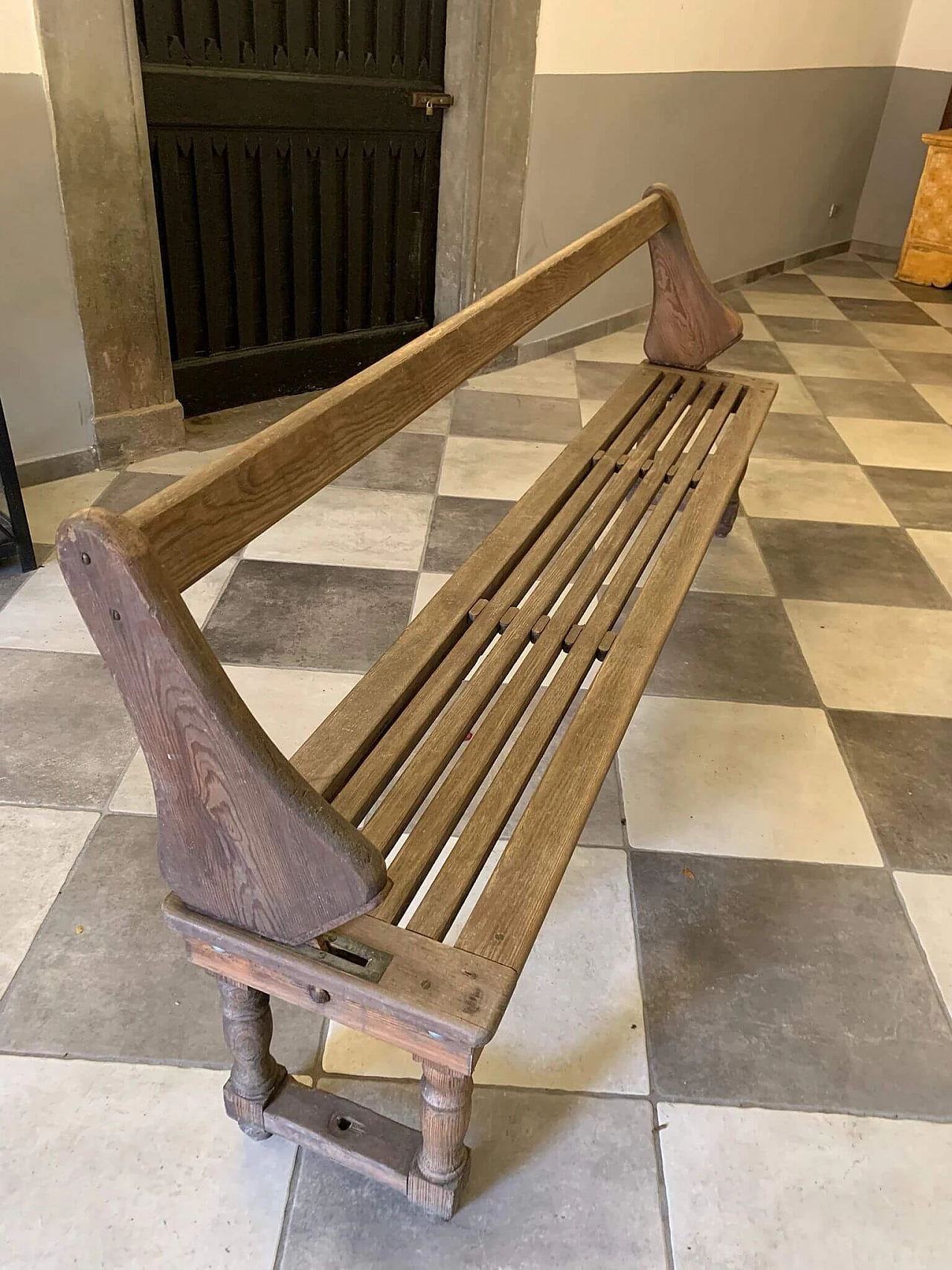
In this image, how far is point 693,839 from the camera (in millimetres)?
1932

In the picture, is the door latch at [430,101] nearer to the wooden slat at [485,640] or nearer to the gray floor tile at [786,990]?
the wooden slat at [485,640]

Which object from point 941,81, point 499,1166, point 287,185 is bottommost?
point 499,1166

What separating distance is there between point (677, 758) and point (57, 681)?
1.38 meters

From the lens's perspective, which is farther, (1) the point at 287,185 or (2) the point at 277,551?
(1) the point at 287,185

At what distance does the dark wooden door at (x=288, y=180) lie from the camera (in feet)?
10.6

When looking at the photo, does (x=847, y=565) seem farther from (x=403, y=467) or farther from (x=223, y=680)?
(x=223, y=680)

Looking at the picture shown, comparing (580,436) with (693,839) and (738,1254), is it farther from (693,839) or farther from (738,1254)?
(738,1254)

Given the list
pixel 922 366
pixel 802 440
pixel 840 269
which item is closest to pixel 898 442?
pixel 802 440

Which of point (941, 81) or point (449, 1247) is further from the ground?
point (941, 81)

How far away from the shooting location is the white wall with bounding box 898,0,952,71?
238 inches

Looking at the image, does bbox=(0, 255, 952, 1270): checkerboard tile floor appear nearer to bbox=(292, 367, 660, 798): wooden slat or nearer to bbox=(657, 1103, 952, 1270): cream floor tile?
bbox=(657, 1103, 952, 1270): cream floor tile

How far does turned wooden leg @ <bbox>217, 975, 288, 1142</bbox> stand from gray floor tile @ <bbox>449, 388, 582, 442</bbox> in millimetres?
2671

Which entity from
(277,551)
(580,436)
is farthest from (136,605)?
(277,551)

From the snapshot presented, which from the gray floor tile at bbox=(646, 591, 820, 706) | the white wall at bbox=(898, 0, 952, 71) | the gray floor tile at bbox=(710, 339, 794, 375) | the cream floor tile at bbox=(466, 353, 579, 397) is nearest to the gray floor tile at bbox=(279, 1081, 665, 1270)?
the gray floor tile at bbox=(646, 591, 820, 706)
